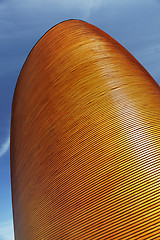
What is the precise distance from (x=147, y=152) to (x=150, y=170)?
0.40 metres

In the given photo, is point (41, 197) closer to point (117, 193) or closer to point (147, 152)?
point (117, 193)

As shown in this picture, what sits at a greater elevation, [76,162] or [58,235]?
[76,162]

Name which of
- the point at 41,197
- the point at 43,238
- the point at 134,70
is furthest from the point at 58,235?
the point at 134,70

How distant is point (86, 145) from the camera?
513 cm

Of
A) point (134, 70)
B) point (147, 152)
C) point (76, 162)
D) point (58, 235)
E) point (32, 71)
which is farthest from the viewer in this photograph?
point (32, 71)

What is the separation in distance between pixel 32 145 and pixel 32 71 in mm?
2978

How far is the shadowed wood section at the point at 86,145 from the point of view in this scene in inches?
159

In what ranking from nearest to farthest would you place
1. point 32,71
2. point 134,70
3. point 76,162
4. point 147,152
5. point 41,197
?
point 147,152 < point 76,162 < point 41,197 < point 134,70 < point 32,71

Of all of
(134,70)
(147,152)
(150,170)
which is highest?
(134,70)

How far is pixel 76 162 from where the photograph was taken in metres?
5.12

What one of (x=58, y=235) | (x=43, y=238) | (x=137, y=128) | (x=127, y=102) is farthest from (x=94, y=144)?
(x=43, y=238)

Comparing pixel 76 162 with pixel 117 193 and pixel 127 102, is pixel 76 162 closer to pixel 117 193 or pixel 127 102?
pixel 117 193

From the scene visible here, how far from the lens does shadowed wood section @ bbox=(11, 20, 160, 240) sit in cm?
403

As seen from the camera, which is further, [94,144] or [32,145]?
[32,145]
